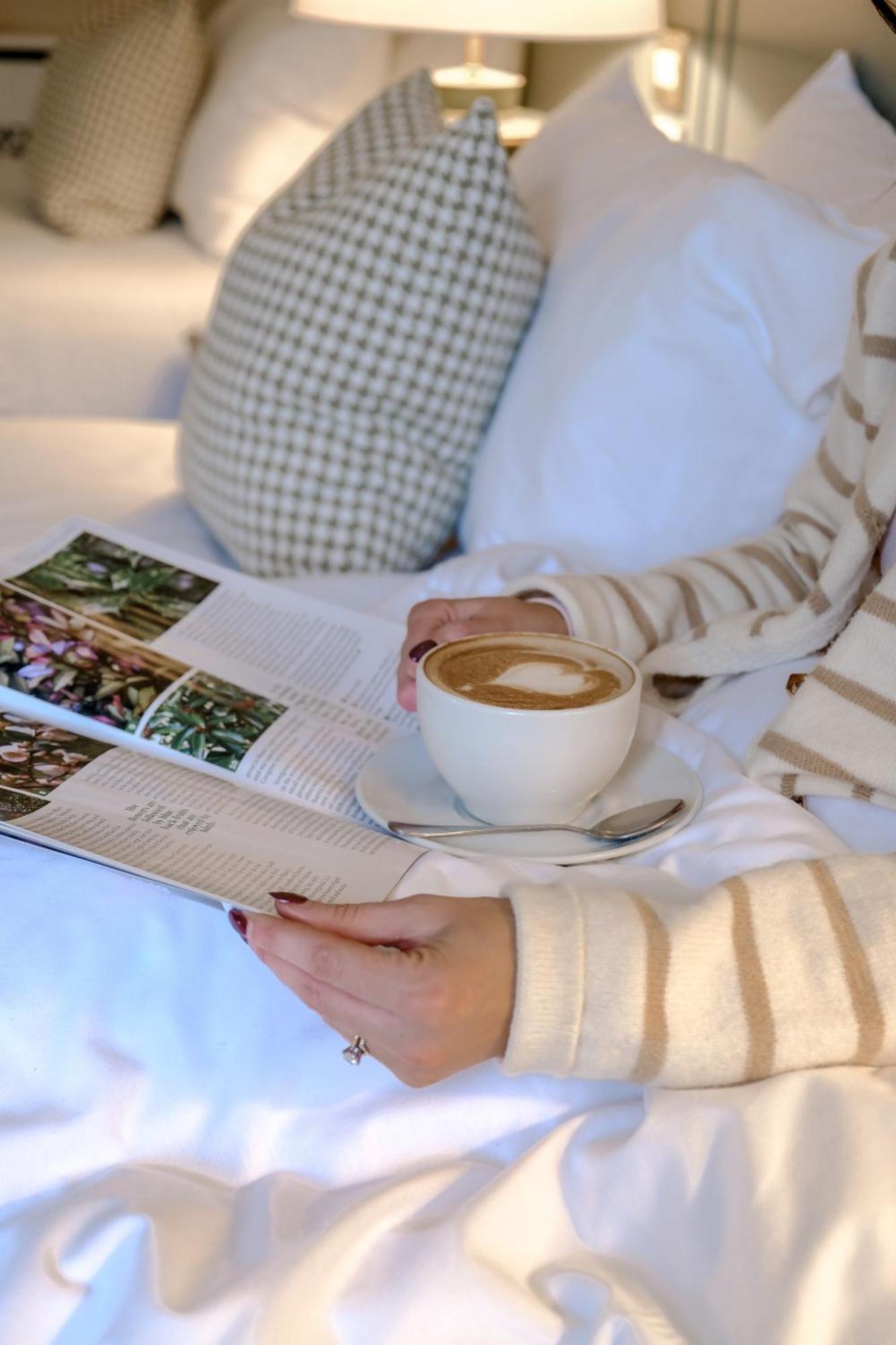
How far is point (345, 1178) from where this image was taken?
1.84ft

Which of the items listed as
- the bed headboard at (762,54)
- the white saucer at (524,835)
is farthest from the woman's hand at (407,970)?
the bed headboard at (762,54)

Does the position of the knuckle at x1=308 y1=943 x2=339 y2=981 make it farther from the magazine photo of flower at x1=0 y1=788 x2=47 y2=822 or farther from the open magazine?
the magazine photo of flower at x1=0 y1=788 x2=47 y2=822

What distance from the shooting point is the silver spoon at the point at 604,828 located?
70cm

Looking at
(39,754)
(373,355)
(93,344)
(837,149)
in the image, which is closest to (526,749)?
(39,754)

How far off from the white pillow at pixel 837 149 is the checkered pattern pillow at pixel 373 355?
0.26 meters

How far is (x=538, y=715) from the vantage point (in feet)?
2.22

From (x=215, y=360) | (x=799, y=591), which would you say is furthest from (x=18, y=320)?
(x=799, y=591)

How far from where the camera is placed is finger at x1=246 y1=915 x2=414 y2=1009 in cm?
54

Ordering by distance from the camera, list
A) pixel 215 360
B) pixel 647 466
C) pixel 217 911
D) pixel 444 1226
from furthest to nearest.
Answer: pixel 215 360 < pixel 647 466 < pixel 217 911 < pixel 444 1226

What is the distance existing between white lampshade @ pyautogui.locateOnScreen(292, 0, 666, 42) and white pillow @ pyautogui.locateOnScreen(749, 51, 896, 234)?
1.36ft

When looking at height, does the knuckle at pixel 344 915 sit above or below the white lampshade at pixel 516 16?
below

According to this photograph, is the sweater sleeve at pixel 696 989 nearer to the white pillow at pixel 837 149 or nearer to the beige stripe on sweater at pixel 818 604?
the beige stripe on sweater at pixel 818 604

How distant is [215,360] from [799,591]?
24.0 inches

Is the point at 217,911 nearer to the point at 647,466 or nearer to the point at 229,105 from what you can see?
the point at 647,466
